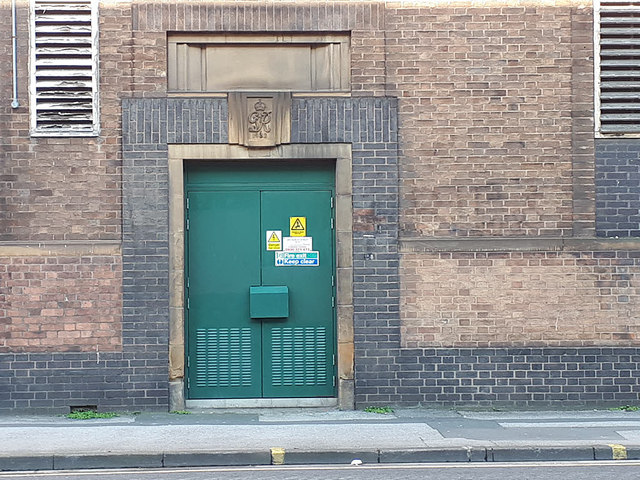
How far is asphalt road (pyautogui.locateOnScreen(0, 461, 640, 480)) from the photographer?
847 centimetres

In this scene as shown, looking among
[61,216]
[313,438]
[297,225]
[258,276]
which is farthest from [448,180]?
[61,216]

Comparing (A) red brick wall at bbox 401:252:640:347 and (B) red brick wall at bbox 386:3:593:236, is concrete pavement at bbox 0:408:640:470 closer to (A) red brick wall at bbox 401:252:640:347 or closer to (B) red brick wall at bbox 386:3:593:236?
(A) red brick wall at bbox 401:252:640:347

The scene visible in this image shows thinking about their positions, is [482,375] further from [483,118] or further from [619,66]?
[619,66]

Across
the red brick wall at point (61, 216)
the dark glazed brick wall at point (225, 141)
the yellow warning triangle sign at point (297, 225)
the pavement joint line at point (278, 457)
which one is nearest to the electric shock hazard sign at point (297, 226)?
the yellow warning triangle sign at point (297, 225)

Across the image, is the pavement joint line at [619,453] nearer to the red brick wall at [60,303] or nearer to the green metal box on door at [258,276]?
the green metal box on door at [258,276]

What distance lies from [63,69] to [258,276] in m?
3.57

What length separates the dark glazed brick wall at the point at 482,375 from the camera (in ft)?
38.3

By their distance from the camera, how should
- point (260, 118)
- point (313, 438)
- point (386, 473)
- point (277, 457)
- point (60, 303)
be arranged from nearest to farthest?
point (386, 473), point (277, 457), point (313, 438), point (60, 303), point (260, 118)

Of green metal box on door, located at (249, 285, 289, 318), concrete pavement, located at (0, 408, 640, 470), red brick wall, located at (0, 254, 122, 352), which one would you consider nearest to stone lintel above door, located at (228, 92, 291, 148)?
green metal box on door, located at (249, 285, 289, 318)

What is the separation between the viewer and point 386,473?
340 inches

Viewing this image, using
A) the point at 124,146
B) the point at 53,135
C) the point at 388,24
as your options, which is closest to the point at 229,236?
the point at 124,146

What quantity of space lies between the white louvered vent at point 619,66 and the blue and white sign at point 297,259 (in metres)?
4.01

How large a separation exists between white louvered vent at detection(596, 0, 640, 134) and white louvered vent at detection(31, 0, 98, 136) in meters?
6.40

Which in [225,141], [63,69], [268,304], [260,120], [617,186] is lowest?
[268,304]
